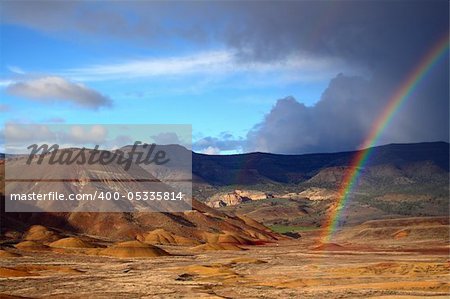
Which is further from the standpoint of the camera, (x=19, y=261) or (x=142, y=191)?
(x=142, y=191)

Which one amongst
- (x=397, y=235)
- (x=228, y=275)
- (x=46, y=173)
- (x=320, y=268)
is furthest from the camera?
(x=46, y=173)

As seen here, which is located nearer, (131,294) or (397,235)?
(131,294)

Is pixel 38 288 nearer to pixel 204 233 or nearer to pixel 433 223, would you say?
pixel 204 233

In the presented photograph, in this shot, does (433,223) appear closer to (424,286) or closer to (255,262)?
(255,262)

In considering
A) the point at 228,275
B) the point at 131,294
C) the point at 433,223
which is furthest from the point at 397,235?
the point at 131,294

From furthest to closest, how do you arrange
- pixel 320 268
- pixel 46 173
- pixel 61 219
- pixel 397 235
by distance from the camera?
pixel 46 173, pixel 397 235, pixel 61 219, pixel 320 268

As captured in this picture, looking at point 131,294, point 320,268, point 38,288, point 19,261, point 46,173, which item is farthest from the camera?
point 46,173

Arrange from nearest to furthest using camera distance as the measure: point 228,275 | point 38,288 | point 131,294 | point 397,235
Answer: point 131,294, point 38,288, point 228,275, point 397,235

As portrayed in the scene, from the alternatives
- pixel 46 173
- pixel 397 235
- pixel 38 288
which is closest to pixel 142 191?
pixel 46 173

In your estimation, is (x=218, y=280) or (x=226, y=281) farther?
(x=218, y=280)

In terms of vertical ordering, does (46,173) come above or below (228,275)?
above
